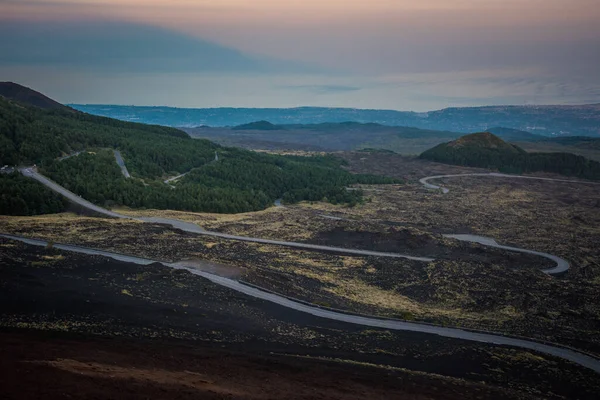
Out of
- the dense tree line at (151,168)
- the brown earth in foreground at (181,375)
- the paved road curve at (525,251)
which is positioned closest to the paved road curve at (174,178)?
the dense tree line at (151,168)

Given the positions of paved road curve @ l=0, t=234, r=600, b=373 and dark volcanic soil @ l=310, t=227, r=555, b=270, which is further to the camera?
dark volcanic soil @ l=310, t=227, r=555, b=270

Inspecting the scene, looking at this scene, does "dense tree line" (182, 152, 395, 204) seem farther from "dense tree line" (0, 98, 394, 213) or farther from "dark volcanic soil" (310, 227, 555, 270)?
"dark volcanic soil" (310, 227, 555, 270)

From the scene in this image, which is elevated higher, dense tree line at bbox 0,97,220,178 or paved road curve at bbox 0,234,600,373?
dense tree line at bbox 0,97,220,178

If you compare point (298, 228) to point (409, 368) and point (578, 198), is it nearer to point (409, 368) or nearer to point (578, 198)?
point (409, 368)

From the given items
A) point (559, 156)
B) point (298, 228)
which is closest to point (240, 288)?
point (298, 228)

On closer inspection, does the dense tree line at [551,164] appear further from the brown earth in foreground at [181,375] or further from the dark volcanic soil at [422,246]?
the brown earth in foreground at [181,375]

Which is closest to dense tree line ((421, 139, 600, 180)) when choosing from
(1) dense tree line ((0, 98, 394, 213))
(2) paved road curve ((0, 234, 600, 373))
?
(1) dense tree line ((0, 98, 394, 213))
